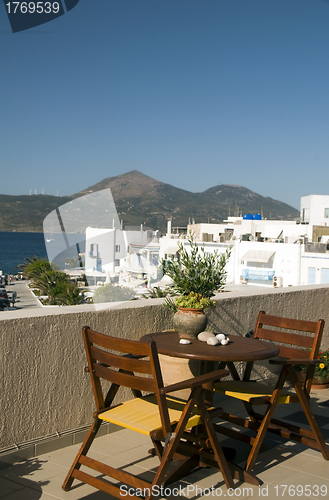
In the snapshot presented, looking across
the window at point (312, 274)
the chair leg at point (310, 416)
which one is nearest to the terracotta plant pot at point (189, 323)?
the chair leg at point (310, 416)

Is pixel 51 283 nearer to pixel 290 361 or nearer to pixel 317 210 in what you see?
pixel 317 210

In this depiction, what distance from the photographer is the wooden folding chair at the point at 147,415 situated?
6.88ft

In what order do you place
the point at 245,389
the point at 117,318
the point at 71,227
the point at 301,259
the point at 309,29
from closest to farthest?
1. the point at 245,389
2. the point at 117,318
3. the point at 71,227
4. the point at 309,29
5. the point at 301,259

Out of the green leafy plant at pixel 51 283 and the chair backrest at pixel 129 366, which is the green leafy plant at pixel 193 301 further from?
the green leafy plant at pixel 51 283

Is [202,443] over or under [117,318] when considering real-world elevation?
under

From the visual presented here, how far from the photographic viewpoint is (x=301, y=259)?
31906 millimetres

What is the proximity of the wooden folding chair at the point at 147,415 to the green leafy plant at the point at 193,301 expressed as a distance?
66cm

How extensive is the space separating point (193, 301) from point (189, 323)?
0.61 feet

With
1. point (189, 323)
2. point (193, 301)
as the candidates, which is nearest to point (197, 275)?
point (193, 301)

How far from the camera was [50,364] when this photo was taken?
2.92 m

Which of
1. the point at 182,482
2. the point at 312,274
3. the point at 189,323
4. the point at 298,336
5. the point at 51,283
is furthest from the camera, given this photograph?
the point at 51,283

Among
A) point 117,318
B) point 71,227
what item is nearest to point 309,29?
point 71,227

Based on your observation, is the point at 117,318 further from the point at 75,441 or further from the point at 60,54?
the point at 60,54

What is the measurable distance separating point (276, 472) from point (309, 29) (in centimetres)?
1605
